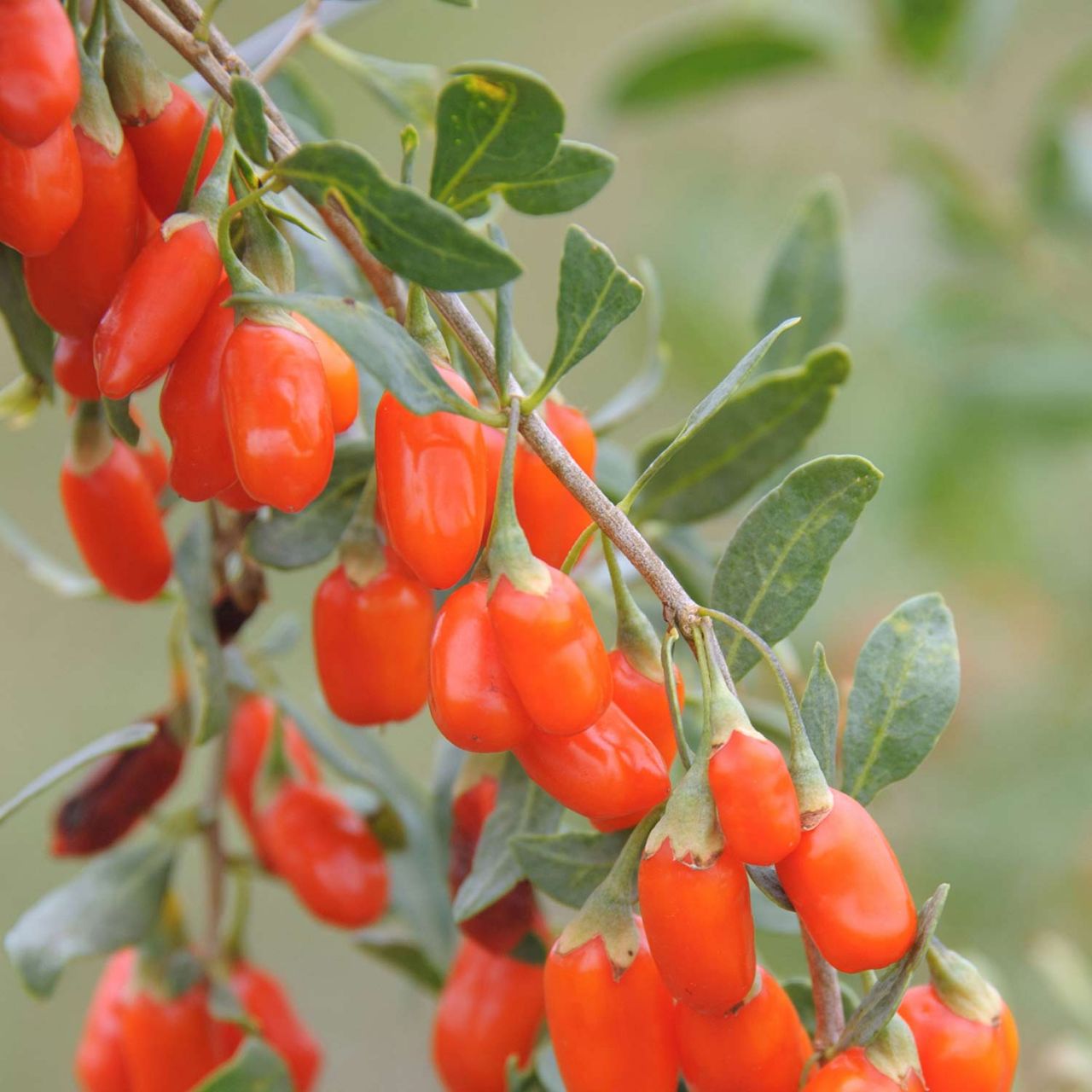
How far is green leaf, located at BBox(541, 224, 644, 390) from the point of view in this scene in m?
0.70

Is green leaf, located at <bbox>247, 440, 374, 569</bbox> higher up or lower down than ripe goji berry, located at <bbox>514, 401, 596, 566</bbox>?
lower down

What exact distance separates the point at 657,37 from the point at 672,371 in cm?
66

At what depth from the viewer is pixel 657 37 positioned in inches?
73.3

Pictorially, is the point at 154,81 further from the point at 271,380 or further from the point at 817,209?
the point at 817,209

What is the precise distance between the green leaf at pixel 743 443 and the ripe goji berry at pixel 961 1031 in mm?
348

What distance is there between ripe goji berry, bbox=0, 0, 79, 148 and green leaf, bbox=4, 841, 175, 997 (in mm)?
632

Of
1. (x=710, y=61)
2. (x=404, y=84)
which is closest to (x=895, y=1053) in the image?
(x=404, y=84)

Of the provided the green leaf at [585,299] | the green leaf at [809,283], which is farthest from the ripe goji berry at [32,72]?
the green leaf at [809,283]

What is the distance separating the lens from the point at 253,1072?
998 mm

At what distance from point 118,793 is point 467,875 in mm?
330

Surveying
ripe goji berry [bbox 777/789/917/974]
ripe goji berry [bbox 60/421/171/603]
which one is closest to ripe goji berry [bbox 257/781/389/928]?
ripe goji berry [bbox 60/421/171/603]

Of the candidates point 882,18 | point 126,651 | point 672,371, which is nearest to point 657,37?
point 882,18

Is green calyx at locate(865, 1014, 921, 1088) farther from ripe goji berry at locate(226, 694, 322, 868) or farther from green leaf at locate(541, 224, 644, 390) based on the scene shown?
ripe goji berry at locate(226, 694, 322, 868)

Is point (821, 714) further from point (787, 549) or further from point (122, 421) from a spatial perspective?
point (122, 421)
